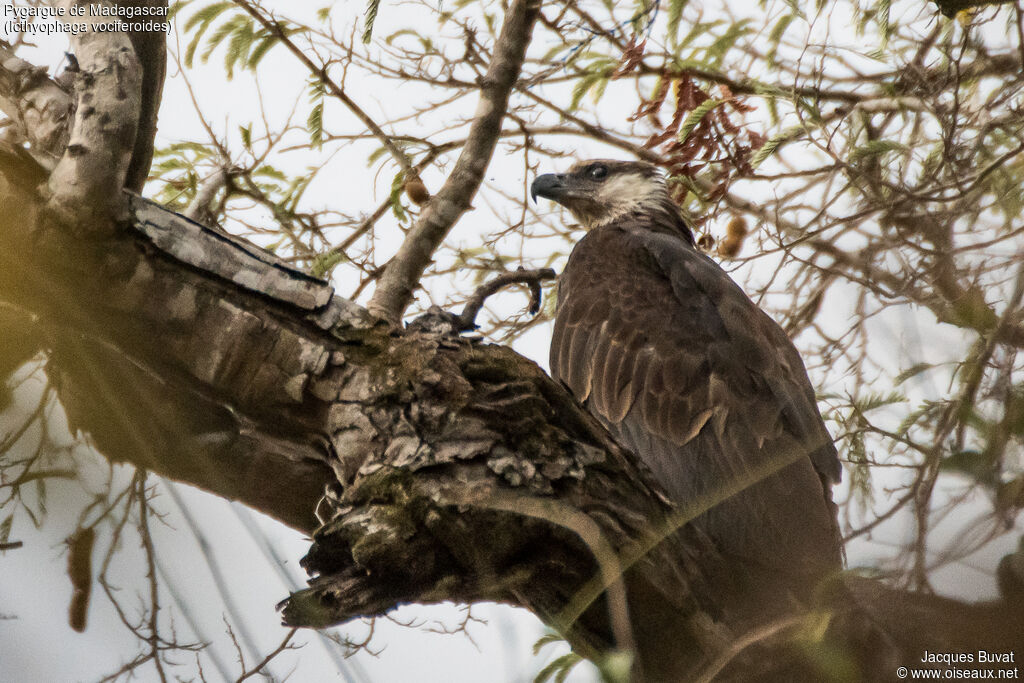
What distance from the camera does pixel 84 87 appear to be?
2.01 m

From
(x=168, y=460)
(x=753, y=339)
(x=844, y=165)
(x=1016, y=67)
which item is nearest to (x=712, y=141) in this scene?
(x=844, y=165)

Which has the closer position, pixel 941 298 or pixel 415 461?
pixel 941 298

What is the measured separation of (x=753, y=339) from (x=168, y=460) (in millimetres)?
2454

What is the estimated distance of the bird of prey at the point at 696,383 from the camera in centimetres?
295

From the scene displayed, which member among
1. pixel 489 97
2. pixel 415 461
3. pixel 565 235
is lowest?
pixel 415 461

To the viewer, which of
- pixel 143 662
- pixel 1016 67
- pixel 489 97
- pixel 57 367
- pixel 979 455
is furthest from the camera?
pixel 489 97

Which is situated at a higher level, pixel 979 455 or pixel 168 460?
pixel 168 460

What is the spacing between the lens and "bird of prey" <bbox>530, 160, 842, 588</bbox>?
9.68 ft

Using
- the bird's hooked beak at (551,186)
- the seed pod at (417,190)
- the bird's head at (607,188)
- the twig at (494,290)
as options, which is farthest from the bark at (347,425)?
the bird's head at (607,188)

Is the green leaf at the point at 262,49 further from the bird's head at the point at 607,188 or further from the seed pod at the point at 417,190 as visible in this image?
the bird's head at the point at 607,188

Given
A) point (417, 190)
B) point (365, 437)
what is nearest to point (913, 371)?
point (365, 437)

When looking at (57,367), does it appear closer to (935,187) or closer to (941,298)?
(941,298)

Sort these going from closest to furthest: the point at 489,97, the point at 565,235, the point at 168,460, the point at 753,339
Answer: the point at 168,460, the point at 489,97, the point at 753,339, the point at 565,235

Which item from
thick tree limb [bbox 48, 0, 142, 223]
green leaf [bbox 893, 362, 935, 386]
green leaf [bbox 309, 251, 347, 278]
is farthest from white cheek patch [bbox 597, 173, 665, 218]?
green leaf [bbox 893, 362, 935, 386]
